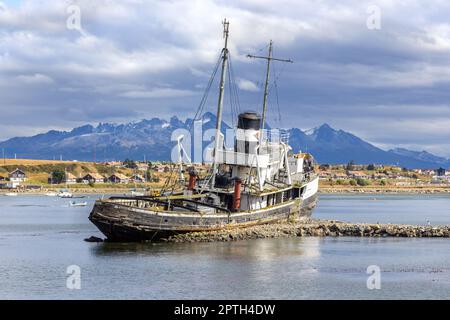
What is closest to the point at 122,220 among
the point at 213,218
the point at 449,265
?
the point at 213,218

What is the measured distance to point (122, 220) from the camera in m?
55.4

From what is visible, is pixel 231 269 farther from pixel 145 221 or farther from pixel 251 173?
pixel 251 173

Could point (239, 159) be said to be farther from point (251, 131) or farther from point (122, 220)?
point (122, 220)

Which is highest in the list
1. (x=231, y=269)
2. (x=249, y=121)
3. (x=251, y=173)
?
(x=249, y=121)

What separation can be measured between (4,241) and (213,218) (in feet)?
59.1

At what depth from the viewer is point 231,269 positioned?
155 ft

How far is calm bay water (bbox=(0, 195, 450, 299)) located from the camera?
4069 cm

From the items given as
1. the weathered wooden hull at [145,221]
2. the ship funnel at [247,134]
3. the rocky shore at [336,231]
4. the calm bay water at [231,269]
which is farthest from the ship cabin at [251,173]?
the calm bay water at [231,269]

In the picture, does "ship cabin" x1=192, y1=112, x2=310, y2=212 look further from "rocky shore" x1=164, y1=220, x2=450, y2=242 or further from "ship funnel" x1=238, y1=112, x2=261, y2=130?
"rocky shore" x1=164, y1=220, x2=450, y2=242

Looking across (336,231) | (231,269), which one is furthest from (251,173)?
(231,269)

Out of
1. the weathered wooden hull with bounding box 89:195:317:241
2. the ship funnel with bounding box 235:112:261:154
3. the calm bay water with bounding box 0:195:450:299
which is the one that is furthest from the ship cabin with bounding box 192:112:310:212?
the calm bay water with bounding box 0:195:450:299

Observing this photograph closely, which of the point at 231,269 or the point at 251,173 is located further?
the point at 251,173

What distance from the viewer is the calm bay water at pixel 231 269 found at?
40688mm
